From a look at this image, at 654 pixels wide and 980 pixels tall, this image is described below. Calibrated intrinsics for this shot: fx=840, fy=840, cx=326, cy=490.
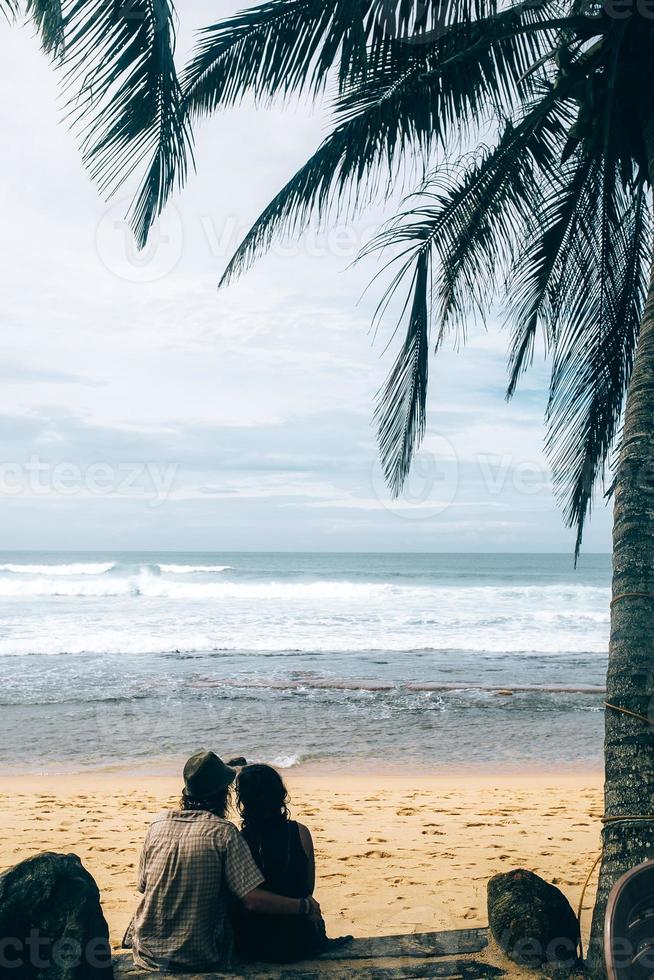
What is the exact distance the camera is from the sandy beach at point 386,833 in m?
4.81

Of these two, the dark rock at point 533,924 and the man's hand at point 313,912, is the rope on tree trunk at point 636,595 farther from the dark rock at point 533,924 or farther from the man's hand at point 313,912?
the man's hand at point 313,912

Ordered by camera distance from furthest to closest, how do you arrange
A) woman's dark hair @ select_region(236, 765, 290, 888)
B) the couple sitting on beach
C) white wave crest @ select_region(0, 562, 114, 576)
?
white wave crest @ select_region(0, 562, 114, 576), woman's dark hair @ select_region(236, 765, 290, 888), the couple sitting on beach

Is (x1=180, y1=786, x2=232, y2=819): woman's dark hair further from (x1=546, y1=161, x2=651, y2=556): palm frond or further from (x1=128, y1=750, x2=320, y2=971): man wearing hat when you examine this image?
(x1=546, y1=161, x2=651, y2=556): palm frond

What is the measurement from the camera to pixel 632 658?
129 inches

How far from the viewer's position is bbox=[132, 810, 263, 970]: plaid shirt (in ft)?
10.6

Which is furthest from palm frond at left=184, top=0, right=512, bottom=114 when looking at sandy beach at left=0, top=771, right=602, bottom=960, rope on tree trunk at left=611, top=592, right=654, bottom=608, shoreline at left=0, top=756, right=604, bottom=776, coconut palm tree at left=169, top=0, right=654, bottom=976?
shoreline at left=0, top=756, right=604, bottom=776

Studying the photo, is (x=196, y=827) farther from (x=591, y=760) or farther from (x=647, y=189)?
(x=591, y=760)

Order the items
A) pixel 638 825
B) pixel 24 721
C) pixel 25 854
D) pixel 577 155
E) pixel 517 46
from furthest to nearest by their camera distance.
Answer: pixel 24 721, pixel 25 854, pixel 577 155, pixel 517 46, pixel 638 825

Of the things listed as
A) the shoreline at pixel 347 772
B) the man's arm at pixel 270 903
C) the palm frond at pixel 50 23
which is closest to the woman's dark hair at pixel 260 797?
the man's arm at pixel 270 903

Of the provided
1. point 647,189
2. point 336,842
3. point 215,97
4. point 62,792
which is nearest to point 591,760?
point 336,842

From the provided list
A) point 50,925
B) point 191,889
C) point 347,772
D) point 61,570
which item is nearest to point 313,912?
point 191,889

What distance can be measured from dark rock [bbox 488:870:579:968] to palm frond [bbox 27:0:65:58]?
12.1 feet

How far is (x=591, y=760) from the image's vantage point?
9.17 meters

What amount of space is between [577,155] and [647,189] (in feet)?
1.75
